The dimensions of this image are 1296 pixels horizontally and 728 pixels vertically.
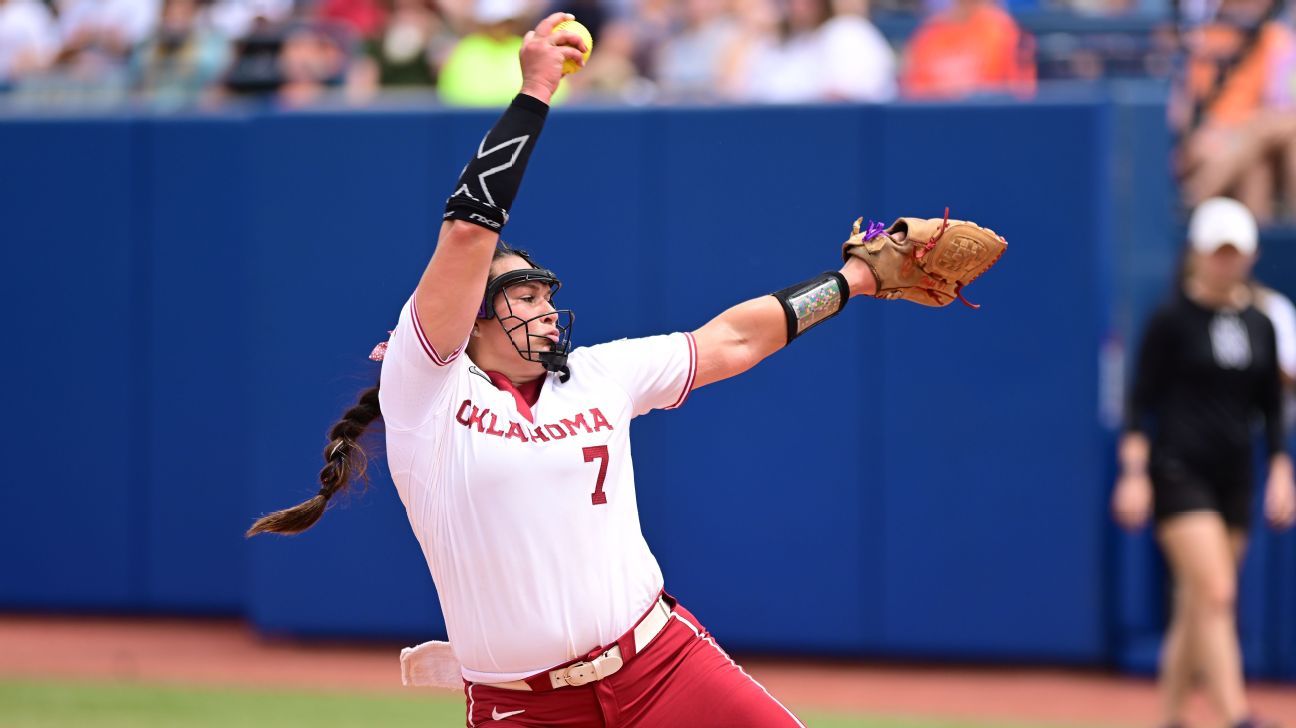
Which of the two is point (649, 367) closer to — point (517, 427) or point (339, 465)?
point (517, 427)

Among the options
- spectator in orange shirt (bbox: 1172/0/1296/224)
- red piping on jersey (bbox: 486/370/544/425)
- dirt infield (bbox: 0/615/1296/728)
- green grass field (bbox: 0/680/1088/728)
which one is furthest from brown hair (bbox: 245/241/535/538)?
spectator in orange shirt (bbox: 1172/0/1296/224)

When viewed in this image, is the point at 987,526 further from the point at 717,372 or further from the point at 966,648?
the point at 717,372

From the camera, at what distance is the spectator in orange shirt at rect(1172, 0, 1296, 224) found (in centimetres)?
970

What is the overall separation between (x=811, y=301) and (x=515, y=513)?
0.99m

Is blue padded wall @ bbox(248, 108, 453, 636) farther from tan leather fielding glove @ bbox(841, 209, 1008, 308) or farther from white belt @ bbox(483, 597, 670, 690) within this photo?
white belt @ bbox(483, 597, 670, 690)

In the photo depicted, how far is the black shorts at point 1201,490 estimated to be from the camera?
278 inches

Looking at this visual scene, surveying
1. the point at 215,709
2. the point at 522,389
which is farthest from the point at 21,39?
the point at 522,389

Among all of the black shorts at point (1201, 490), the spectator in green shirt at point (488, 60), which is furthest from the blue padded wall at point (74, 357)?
the black shorts at point (1201, 490)

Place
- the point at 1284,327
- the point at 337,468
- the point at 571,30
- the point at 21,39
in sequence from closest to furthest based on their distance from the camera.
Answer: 1. the point at 571,30
2. the point at 337,468
3. the point at 1284,327
4. the point at 21,39

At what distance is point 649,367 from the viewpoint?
14.1 ft

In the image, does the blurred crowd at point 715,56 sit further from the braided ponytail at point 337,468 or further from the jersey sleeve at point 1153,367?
the braided ponytail at point 337,468

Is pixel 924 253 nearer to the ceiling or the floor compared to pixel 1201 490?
nearer to the ceiling

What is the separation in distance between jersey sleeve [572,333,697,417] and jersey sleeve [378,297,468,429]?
42 centimetres

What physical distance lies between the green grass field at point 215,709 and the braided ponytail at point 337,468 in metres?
3.63
